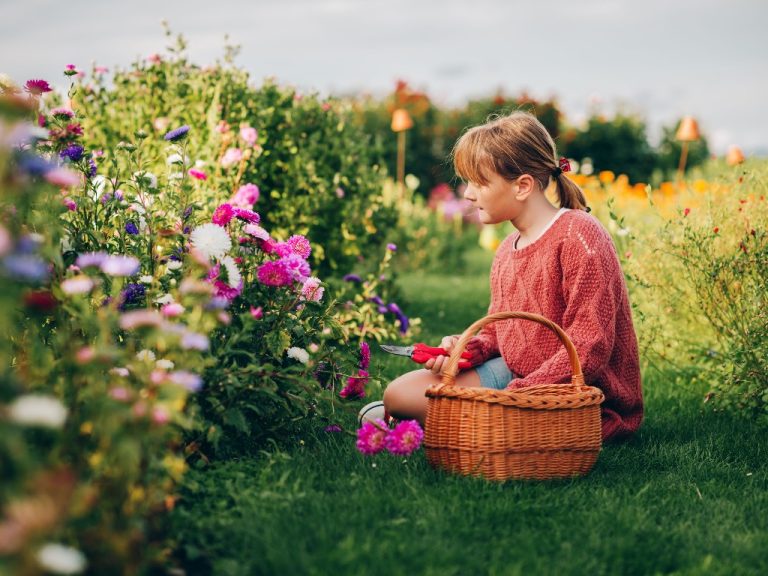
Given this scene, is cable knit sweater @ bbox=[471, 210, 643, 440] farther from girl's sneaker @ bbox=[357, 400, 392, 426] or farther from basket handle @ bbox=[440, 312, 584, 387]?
girl's sneaker @ bbox=[357, 400, 392, 426]

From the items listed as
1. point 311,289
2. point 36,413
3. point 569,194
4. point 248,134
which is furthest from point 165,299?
A: point 248,134

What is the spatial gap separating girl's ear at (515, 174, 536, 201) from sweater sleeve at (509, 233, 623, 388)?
26cm

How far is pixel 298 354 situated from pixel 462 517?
0.85 m

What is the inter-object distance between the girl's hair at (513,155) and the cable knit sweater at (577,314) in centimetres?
18

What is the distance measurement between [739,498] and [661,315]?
1.62 metres

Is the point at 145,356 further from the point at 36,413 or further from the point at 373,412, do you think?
the point at 373,412

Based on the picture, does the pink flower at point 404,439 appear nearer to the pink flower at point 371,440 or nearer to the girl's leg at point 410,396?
the pink flower at point 371,440

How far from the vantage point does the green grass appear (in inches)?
80.9

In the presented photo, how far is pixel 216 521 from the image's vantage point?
2.15m

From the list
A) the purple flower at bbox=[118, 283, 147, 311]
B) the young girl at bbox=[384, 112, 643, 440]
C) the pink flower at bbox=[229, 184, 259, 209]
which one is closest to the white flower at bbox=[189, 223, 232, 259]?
the purple flower at bbox=[118, 283, 147, 311]

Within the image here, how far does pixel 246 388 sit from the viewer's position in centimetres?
252

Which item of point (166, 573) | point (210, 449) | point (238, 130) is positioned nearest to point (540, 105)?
point (238, 130)

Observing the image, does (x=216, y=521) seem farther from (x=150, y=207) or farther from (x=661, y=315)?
(x=661, y=315)

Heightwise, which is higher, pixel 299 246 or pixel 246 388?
pixel 299 246
